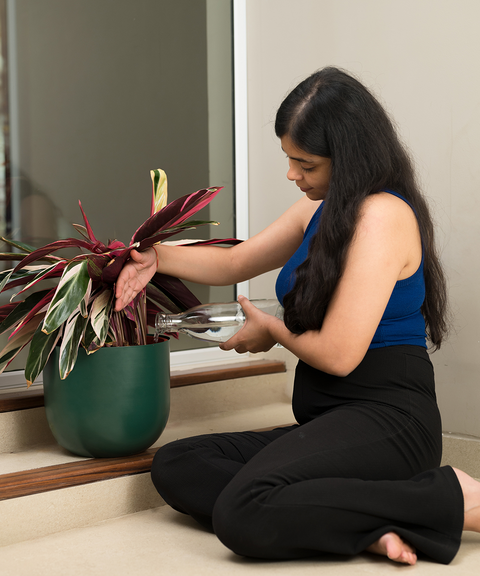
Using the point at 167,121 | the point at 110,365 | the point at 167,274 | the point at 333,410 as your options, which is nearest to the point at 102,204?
the point at 167,121

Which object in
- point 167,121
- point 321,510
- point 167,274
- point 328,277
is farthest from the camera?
point 167,121

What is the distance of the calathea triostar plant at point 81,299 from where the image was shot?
1319 mm

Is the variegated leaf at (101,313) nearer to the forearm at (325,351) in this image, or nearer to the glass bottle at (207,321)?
the glass bottle at (207,321)

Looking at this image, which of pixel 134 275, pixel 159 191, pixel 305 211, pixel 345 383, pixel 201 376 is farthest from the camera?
pixel 201 376

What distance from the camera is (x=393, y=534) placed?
3.72 feet

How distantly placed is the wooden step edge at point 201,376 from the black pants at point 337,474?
1.64ft

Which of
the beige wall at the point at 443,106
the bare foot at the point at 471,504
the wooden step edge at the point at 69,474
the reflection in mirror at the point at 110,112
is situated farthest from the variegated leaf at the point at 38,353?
the beige wall at the point at 443,106

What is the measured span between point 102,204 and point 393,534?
1422 mm

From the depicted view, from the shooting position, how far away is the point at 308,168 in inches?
54.7

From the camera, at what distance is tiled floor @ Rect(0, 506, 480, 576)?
1.15 metres

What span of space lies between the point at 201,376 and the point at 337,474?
96cm

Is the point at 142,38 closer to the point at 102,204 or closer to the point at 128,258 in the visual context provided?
the point at 102,204

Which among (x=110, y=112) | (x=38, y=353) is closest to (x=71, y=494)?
(x=38, y=353)

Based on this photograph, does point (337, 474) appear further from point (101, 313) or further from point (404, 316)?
point (101, 313)
